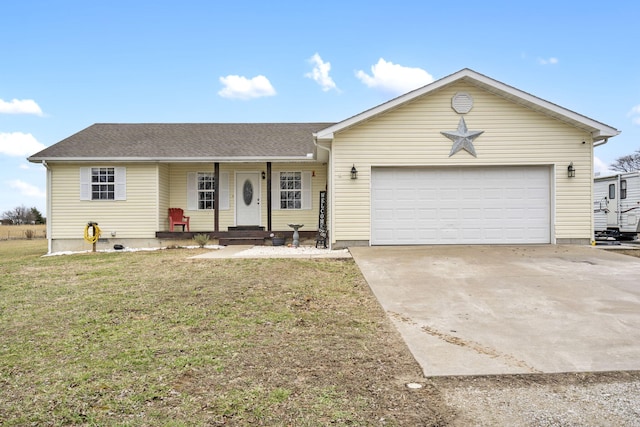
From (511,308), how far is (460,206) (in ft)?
19.9

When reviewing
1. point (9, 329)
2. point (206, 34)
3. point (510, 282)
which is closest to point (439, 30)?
point (206, 34)

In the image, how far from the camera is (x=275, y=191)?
1552 cm

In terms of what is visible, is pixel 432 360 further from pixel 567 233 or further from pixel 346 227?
pixel 567 233

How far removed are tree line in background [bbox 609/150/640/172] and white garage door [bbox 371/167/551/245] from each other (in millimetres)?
34767

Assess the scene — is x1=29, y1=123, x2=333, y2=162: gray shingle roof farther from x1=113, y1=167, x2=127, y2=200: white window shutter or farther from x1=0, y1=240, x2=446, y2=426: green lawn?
x1=0, y1=240, x2=446, y2=426: green lawn

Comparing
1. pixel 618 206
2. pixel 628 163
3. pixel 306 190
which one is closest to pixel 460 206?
pixel 306 190

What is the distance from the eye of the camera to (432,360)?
3.97 m

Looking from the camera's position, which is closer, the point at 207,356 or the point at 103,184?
the point at 207,356

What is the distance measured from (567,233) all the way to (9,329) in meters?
12.1

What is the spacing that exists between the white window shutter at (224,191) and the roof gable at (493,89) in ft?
18.3

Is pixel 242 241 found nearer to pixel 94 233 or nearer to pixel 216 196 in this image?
pixel 216 196

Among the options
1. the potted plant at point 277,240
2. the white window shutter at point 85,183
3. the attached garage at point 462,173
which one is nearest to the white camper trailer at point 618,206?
the attached garage at point 462,173

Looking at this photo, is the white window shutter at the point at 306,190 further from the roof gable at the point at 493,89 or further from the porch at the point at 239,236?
the roof gable at the point at 493,89

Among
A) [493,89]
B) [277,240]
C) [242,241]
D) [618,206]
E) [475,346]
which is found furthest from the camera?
[618,206]
